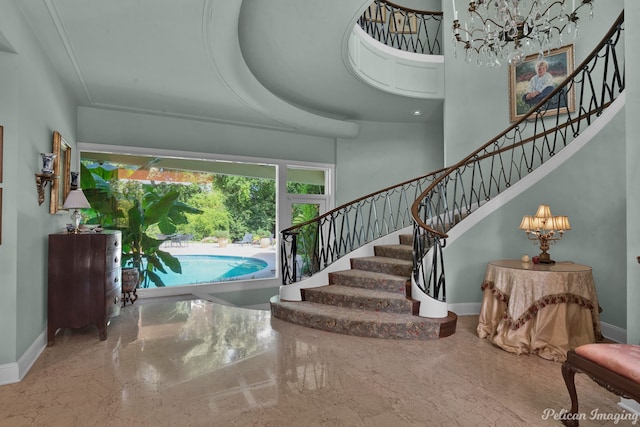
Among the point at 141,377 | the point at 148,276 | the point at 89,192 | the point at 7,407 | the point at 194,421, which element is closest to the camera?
the point at 194,421

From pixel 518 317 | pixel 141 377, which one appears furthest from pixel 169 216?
pixel 518 317

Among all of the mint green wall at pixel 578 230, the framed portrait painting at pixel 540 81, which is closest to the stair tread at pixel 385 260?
the mint green wall at pixel 578 230

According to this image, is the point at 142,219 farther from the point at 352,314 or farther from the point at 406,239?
the point at 406,239

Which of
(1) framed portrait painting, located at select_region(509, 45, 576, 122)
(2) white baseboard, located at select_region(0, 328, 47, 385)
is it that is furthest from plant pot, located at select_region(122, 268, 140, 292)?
(1) framed portrait painting, located at select_region(509, 45, 576, 122)

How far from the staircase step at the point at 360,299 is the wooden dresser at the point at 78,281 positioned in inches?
97.0

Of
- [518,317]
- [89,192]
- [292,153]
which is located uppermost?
[292,153]

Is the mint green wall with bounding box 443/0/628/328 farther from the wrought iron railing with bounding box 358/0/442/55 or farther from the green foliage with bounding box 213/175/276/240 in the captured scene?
the green foliage with bounding box 213/175/276/240

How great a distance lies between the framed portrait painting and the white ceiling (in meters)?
1.30

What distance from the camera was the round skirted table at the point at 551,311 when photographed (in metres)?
3.27

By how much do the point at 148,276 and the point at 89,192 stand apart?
163 centimetres

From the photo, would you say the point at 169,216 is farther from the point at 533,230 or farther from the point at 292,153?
the point at 533,230

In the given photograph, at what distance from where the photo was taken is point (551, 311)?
3.29 metres

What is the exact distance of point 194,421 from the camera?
229 cm

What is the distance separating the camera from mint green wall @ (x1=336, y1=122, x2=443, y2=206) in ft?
24.9
